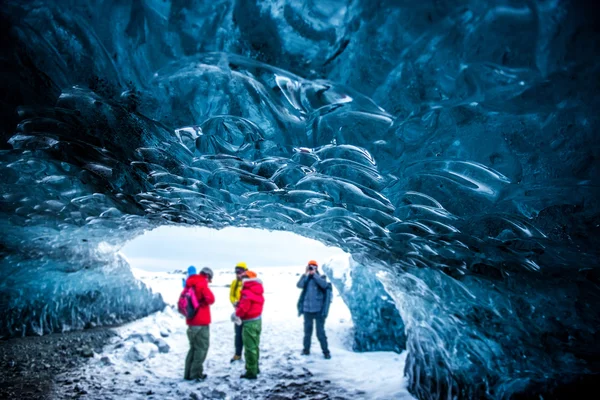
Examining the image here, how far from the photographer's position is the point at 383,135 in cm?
278

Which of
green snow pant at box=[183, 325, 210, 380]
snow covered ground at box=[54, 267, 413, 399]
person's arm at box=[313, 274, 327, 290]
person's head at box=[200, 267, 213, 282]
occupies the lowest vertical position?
snow covered ground at box=[54, 267, 413, 399]

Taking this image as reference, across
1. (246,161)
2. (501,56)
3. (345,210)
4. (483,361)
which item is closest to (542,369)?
(483,361)

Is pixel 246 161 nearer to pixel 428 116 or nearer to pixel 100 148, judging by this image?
pixel 100 148

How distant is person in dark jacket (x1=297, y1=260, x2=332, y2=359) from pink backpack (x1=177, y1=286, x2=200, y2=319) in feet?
8.40

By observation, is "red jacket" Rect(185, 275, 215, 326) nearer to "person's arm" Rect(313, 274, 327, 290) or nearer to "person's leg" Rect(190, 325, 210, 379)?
"person's leg" Rect(190, 325, 210, 379)

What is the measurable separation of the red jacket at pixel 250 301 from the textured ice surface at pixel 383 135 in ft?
5.03

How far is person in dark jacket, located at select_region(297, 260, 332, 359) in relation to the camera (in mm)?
6945

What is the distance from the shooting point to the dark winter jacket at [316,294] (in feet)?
22.8

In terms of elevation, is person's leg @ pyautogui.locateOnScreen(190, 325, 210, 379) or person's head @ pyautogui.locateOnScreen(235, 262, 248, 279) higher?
person's head @ pyautogui.locateOnScreen(235, 262, 248, 279)

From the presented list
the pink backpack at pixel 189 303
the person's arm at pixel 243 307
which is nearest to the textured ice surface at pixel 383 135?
the pink backpack at pixel 189 303

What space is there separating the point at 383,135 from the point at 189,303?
4.68 m

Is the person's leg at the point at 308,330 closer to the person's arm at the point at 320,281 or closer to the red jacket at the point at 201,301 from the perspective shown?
the person's arm at the point at 320,281

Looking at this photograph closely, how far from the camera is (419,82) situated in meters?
2.19

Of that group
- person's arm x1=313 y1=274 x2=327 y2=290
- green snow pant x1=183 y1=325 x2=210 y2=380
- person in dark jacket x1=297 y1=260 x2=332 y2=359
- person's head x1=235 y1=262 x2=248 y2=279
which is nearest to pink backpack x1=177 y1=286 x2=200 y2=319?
green snow pant x1=183 y1=325 x2=210 y2=380
